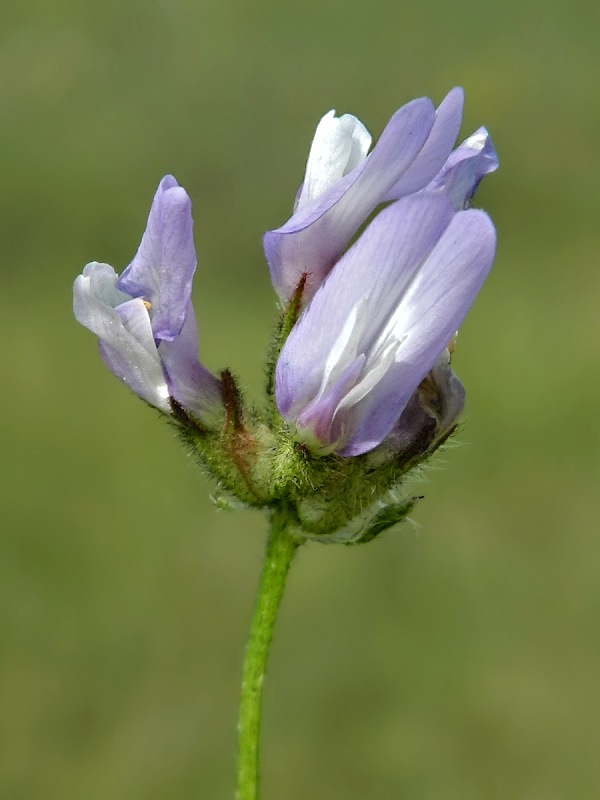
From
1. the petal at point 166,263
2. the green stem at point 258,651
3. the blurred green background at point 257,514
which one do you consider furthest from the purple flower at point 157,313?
the blurred green background at point 257,514

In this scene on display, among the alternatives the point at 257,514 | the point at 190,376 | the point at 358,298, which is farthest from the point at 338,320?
the point at 257,514

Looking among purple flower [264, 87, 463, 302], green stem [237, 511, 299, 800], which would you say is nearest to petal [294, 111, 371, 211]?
purple flower [264, 87, 463, 302]

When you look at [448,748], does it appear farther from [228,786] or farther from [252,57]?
[252,57]

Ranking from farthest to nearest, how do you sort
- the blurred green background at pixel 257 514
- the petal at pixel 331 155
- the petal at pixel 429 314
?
the blurred green background at pixel 257 514
the petal at pixel 331 155
the petal at pixel 429 314

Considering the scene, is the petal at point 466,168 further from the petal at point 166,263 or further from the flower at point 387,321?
the petal at point 166,263

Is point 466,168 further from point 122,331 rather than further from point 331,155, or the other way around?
point 122,331

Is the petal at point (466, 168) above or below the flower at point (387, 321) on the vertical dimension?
above

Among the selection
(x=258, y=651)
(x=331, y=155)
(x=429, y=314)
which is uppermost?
(x=331, y=155)
